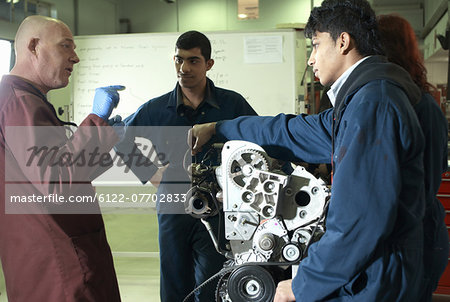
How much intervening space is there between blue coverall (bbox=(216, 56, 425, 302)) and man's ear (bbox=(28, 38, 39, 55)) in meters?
1.02

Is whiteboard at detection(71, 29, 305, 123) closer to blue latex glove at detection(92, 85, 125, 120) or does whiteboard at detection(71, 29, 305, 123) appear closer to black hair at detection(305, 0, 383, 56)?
blue latex glove at detection(92, 85, 125, 120)

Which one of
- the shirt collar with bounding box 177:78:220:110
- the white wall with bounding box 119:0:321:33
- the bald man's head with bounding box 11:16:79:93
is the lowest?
the shirt collar with bounding box 177:78:220:110

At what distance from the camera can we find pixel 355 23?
3.78 feet

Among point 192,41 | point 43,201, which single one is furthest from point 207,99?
point 43,201

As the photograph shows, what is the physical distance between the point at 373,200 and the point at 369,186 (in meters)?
0.03

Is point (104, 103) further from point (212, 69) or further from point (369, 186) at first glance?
point (212, 69)

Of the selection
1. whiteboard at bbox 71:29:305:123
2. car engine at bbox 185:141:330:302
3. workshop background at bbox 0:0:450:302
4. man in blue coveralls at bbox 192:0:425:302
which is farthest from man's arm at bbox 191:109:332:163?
whiteboard at bbox 71:29:305:123

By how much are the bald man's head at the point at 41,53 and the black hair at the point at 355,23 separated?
87 centimetres

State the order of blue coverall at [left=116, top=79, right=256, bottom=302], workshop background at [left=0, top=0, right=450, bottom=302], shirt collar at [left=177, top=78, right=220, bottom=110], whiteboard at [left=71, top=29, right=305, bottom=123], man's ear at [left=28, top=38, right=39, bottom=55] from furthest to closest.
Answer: whiteboard at [left=71, top=29, right=305, bottom=123] < workshop background at [left=0, top=0, right=450, bottom=302] < shirt collar at [left=177, top=78, right=220, bottom=110] < blue coverall at [left=116, top=79, right=256, bottom=302] < man's ear at [left=28, top=38, right=39, bottom=55]

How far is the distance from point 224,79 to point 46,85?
2558mm

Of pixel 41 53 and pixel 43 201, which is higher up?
pixel 41 53

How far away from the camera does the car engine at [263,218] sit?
1.25m

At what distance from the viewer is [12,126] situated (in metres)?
1.31

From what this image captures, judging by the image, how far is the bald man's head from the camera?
57.1 inches
